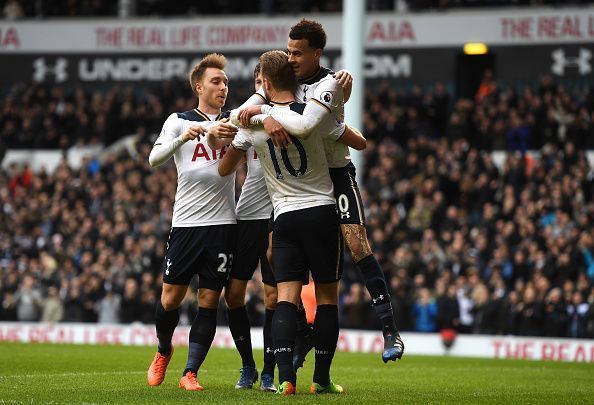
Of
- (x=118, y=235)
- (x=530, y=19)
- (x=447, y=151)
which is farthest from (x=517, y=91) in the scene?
(x=118, y=235)

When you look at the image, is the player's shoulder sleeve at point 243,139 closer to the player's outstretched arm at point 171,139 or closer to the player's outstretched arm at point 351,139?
the player's outstretched arm at point 171,139

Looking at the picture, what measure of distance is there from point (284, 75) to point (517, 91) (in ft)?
72.6

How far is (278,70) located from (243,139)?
2.07ft

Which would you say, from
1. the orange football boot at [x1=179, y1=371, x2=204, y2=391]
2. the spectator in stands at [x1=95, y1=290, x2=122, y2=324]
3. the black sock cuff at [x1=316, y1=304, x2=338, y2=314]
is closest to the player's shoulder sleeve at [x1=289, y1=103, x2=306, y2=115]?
the black sock cuff at [x1=316, y1=304, x2=338, y2=314]

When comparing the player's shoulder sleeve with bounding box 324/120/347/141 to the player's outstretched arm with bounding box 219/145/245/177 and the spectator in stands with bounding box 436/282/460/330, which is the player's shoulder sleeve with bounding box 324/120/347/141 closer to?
the player's outstretched arm with bounding box 219/145/245/177

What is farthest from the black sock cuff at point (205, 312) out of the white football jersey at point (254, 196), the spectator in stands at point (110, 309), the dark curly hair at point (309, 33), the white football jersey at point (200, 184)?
the spectator in stands at point (110, 309)

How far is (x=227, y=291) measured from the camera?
10445mm

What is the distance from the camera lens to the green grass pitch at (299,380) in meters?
9.16

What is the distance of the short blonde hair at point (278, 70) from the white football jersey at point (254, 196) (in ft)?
4.11

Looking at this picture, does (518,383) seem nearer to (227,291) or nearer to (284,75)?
(227,291)

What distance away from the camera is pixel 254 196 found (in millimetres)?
10461

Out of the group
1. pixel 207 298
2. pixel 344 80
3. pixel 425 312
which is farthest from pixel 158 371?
pixel 425 312

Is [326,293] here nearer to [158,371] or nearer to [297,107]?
[297,107]

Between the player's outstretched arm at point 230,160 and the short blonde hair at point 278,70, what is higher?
the short blonde hair at point 278,70
